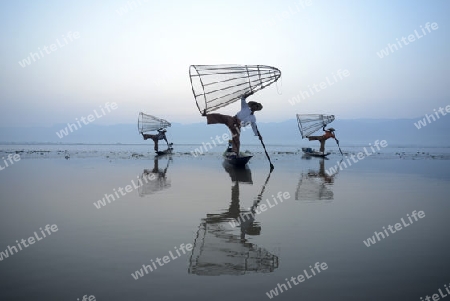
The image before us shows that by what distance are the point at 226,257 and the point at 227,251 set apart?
14.9 inches

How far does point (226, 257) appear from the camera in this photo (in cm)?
620

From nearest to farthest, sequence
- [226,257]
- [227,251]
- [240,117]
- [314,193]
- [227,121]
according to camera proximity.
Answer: [226,257] → [227,251] → [314,193] → [240,117] → [227,121]

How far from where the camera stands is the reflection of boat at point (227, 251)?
5570mm

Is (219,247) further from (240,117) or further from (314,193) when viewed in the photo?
(240,117)

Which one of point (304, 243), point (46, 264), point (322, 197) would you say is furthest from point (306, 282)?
point (322, 197)

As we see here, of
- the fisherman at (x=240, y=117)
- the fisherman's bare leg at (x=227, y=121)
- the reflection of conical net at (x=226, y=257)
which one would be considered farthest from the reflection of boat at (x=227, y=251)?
the fisherman's bare leg at (x=227, y=121)

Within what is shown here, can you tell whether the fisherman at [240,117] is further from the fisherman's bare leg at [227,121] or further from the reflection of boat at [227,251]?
the reflection of boat at [227,251]

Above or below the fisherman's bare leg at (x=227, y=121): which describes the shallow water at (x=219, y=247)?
below

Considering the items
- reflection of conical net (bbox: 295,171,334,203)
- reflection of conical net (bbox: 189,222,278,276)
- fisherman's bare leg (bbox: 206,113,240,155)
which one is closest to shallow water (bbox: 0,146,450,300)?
reflection of conical net (bbox: 189,222,278,276)

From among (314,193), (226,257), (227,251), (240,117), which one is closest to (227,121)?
(240,117)

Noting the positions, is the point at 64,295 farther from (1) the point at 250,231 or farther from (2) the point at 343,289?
(1) the point at 250,231

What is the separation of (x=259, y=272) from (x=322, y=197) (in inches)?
320

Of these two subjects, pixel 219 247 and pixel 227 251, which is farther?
pixel 219 247

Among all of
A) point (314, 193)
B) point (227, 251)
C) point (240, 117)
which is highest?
point (240, 117)
